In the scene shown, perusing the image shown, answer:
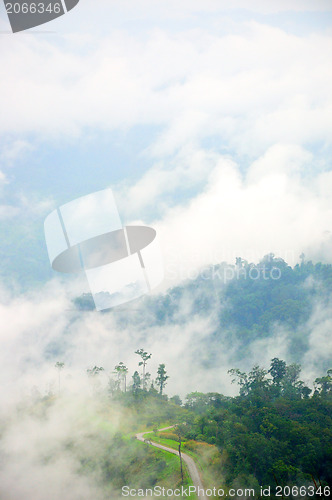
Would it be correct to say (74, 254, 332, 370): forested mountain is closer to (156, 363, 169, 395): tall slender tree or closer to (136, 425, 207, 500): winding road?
(156, 363, 169, 395): tall slender tree

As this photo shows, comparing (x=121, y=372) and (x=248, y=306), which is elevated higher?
(x=121, y=372)

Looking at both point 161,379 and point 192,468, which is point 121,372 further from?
point 192,468

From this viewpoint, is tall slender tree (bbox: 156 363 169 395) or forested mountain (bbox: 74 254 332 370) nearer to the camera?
A: tall slender tree (bbox: 156 363 169 395)

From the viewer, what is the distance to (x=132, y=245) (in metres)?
5.25

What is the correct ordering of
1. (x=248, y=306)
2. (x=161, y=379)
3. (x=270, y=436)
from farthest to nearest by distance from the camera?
(x=248, y=306) → (x=161, y=379) → (x=270, y=436)

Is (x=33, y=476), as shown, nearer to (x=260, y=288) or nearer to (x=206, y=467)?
(x=206, y=467)

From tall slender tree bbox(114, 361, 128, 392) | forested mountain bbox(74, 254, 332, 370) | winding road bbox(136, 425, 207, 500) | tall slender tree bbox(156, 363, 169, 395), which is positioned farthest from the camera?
forested mountain bbox(74, 254, 332, 370)

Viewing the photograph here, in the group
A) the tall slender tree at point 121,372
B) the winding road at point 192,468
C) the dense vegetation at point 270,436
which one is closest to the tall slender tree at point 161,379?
the tall slender tree at point 121,372

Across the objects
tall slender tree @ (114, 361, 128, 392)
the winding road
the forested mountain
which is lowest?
the forested mountain

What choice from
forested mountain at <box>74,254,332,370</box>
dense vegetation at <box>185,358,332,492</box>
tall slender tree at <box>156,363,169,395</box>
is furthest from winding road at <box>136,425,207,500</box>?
forested mountain at <box>74,254,332,370</box>

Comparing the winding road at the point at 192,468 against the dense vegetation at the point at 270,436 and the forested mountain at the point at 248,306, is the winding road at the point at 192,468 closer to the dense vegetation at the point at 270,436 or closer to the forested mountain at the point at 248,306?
the dense vegetation at the point at 270,436

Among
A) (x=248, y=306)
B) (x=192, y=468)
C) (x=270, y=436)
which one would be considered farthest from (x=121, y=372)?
(x=248, y=306)

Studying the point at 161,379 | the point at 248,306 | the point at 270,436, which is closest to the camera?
the point at 270,436

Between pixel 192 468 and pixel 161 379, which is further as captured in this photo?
pixel 161 379
